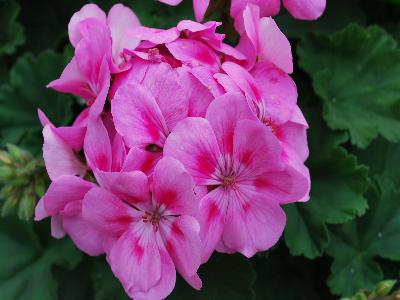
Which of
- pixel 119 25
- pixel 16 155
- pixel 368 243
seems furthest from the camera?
pixel 368 243

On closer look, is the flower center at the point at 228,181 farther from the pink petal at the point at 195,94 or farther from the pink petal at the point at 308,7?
the pink petal at the point at 308,7

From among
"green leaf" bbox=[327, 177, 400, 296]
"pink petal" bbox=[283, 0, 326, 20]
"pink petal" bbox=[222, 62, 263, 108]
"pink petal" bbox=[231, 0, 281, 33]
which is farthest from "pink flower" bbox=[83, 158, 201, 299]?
"green leaf" bbox=[327, 177, 400, 296]

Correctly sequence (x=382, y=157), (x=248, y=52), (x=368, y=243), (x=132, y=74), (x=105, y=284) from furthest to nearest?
(x=382, y=157)
(x=368, y=243)
(x=105, y=284)
(x=248, y=52)
(x=132, y=74)

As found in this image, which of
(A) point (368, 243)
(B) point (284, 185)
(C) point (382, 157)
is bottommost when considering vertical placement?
(A) point (368, 243)

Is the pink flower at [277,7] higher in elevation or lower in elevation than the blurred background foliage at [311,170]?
higher

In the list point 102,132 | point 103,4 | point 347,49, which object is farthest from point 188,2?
point 102,132

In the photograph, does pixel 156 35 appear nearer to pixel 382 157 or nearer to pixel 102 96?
pixel 102 96

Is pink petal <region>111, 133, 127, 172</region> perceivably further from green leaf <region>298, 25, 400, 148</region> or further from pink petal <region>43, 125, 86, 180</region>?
green leaf <region>298, 25, 400, 148</region>

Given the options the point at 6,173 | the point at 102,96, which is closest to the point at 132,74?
the point at 102,96

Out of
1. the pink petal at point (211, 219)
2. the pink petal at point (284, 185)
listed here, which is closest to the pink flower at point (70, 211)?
the pink petal at point (211, 219)
